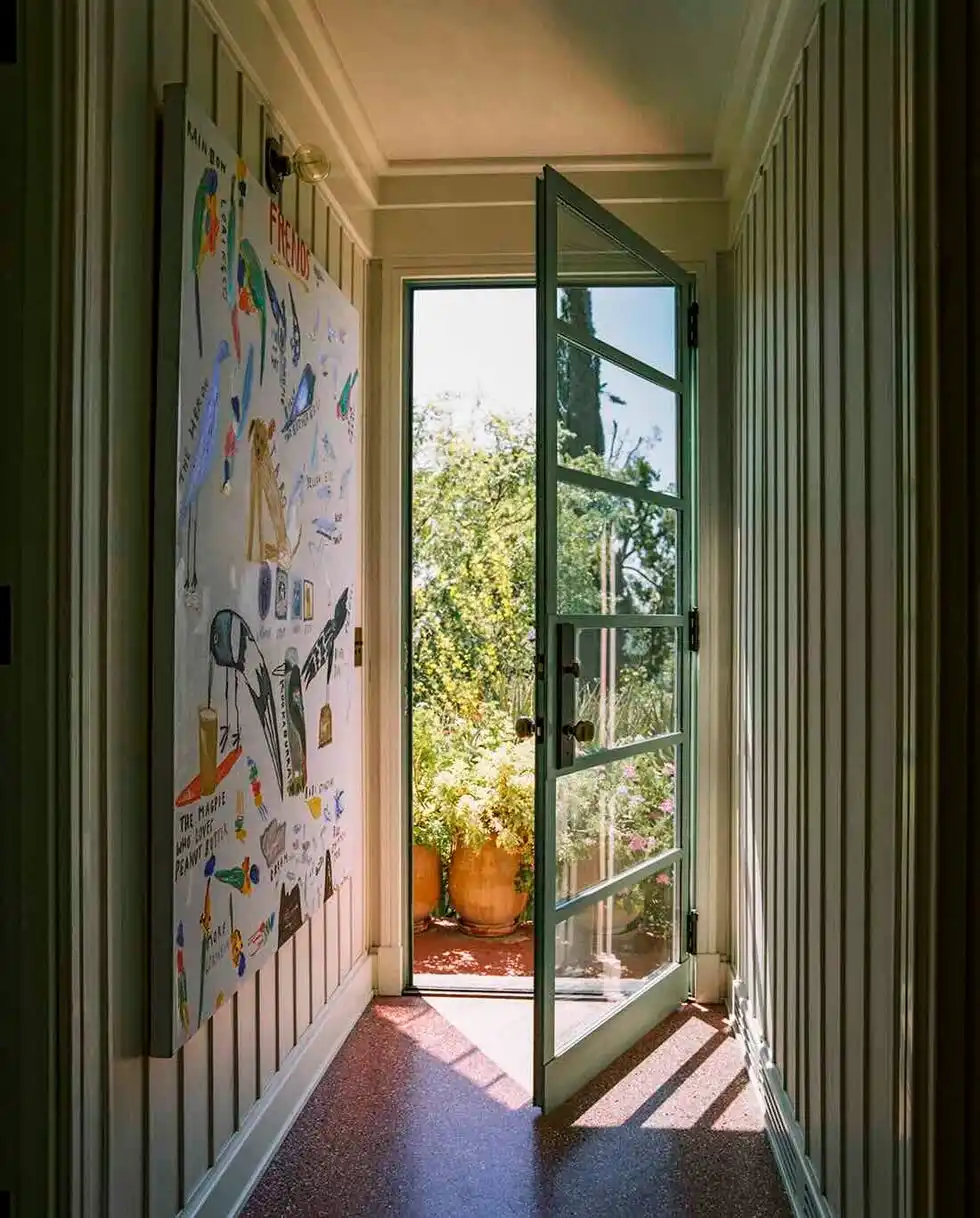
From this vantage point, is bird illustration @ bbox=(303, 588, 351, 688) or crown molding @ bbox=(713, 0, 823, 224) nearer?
crown molding @ bbox=(713, 0, 823, 224)

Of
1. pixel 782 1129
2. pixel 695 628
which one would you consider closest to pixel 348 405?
pixel 695 628

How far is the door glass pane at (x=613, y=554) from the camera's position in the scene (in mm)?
2418

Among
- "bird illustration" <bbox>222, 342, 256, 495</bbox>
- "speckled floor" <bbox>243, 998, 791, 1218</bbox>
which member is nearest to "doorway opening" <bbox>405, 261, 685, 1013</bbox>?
"speckled floor" <bbox>243, 998, 791, 1218</bbox>

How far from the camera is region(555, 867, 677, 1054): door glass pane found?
239 centimetres

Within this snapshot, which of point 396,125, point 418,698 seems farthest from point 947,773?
point 418,698

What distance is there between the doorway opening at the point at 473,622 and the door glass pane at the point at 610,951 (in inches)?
36.3

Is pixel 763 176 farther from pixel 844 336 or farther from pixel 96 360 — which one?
pixel 96 360

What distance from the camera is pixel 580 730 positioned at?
234 centimetres

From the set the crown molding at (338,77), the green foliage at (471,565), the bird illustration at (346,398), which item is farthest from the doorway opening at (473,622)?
the bird illustration at (346,398)

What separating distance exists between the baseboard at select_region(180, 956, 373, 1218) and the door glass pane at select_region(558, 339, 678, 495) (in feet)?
5.57

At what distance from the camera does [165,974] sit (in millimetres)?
1456

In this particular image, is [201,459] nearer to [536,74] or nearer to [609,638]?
[609,638]

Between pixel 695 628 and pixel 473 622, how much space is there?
5.18 feet

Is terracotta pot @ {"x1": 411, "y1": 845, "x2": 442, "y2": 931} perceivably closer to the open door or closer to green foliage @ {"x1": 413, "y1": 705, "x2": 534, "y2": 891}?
green foliage @ {"x1": 413, "y1": 705, "x2": 534, "y2": 891}
